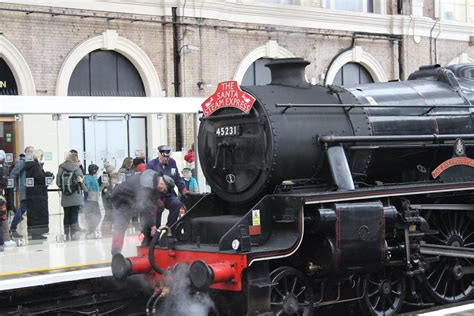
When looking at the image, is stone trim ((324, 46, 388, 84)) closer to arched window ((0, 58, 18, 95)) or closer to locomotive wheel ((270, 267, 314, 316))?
arched window ((0, 58, 18, 95))

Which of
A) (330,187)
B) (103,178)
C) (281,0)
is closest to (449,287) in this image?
(330,187)

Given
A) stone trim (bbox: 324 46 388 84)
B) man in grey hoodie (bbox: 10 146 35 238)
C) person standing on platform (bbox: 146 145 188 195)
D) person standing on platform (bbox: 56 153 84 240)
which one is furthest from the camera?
stone trim (bbox: 324 46 388 84)

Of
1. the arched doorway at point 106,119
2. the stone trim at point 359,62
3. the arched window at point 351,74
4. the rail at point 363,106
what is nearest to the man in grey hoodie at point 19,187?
the arched doorway at point 106,119

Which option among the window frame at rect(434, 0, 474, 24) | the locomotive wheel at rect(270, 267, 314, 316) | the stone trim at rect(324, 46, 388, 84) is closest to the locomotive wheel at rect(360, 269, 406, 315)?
the locomotive wheel at rect(270, 267, 314, 316)

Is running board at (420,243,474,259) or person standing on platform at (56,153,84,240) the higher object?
person standing on platform at (56,153,84,240)

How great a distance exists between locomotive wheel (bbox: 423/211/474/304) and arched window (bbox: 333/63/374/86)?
13660mm

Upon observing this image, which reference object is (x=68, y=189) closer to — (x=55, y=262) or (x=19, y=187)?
(x=19, y=187)

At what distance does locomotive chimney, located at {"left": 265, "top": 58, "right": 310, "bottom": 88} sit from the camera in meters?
8.46

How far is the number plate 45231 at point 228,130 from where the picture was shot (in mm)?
8113

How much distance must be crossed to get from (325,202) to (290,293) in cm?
A: 91

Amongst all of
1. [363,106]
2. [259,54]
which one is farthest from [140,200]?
[259,54]

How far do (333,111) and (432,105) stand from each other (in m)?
1.32

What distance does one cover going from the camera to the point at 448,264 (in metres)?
9.19

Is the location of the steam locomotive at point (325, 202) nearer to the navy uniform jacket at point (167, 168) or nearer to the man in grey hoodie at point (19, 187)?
the navy uniform jacket at point (167, 168)
